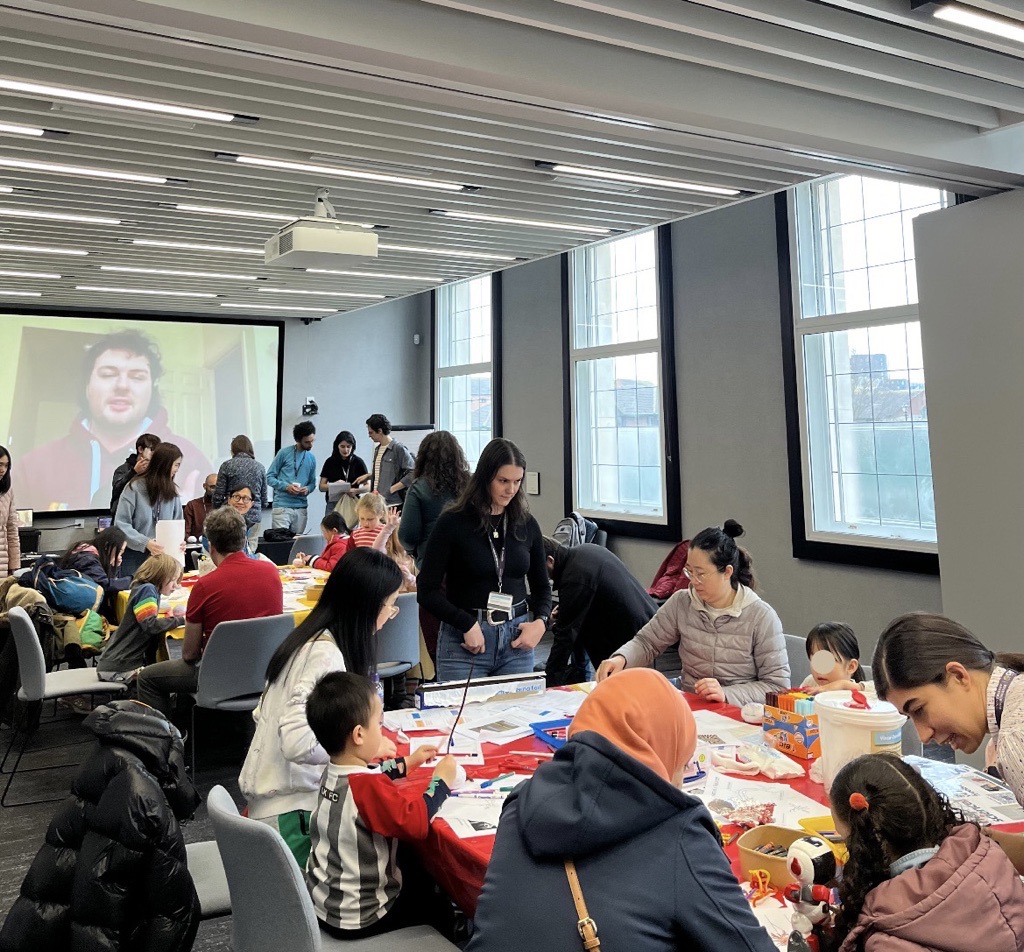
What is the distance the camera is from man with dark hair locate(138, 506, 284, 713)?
3828mm

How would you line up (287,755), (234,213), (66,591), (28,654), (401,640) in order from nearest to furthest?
(287,755) < (28,654) < (401,640) < (66,591) < (234,213)

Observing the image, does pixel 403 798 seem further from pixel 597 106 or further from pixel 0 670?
pixel 0 670

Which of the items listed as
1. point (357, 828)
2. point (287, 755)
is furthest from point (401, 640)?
point (357, 828)

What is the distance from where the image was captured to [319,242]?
4.65 meters

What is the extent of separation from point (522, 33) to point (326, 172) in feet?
6.87

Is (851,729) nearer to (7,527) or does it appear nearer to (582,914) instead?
(582,914)

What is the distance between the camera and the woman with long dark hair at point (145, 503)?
19.2 ft

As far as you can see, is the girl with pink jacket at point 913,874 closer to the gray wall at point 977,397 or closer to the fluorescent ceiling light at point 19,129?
the gray wall at point 977,397

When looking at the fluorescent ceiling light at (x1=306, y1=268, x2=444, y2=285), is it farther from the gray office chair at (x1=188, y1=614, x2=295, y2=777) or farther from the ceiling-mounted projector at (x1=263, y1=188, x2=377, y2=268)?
the gray office chair at (x1=188, y1=614, x2=295, y2=777)

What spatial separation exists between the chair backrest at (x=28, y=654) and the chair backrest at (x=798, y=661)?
323 centimetres

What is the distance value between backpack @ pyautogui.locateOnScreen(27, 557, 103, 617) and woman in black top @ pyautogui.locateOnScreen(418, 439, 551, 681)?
276 cm

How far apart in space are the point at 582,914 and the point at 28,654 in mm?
3618

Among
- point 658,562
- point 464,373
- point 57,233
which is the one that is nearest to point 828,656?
point 658,562

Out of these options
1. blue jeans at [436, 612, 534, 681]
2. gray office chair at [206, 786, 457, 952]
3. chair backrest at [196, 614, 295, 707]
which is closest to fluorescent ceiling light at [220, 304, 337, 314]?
chair backrest at [196, 614, 295, 707]
